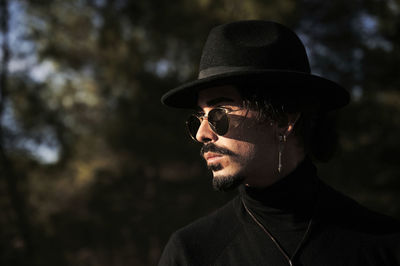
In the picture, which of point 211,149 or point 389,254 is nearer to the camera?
point 389,254

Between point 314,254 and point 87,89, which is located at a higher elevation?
point 87,89

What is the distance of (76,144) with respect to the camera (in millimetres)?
10469

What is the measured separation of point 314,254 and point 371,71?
790 centimetres

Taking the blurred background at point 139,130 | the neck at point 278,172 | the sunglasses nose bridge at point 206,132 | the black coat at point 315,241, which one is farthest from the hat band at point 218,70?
the blurred background at point 139,130

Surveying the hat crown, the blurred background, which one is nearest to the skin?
the hat crown

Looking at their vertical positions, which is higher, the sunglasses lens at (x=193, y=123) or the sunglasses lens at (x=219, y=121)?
the sunglasses lens at (x=193, y=123)

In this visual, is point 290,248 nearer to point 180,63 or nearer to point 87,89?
point 180,63

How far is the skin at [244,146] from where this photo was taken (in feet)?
6.59

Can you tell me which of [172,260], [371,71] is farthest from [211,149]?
[371,71]

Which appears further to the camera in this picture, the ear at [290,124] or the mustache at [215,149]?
the ear at [290,124]

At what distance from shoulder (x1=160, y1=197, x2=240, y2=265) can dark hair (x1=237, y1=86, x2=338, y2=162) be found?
59 cm

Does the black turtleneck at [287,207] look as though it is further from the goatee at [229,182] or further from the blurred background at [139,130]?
the blurred background at [139,130]

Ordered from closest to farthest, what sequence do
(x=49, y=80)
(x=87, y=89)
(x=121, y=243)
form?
(x=121, y=243) → (x=49, y=80) → (x=87, y=89)

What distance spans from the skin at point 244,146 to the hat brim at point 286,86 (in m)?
0.10
